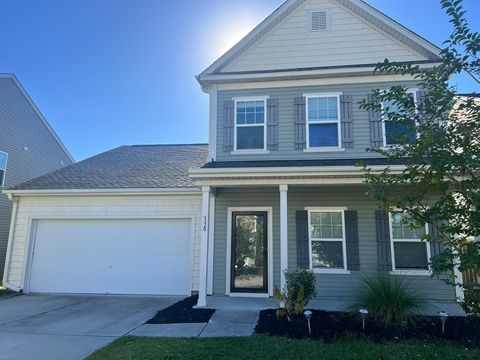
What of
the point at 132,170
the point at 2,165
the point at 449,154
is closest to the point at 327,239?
the point at 449,154

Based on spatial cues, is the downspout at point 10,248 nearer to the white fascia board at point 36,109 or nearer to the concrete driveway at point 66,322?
the concrete driveway at point 66,322

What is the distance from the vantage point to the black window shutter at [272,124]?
30.9ft

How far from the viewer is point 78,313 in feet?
25.1

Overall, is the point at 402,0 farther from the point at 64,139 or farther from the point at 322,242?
the point at 64,139

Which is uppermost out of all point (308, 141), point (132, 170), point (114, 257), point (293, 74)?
point (293, 74)

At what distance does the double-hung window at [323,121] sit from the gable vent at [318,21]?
210 cm

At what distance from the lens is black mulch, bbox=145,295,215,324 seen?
668cm

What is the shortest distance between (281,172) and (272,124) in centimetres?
210

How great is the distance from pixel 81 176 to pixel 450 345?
36.5 ft

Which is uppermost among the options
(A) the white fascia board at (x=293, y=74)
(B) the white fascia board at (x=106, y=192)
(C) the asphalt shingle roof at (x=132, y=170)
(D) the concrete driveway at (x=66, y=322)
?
(A) the white fascia board at (x=293, y=74)

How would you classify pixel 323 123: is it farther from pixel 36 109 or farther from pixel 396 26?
pixel 36 109

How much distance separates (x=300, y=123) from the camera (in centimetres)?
938

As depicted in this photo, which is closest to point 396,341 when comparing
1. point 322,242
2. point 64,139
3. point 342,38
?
point 322,242

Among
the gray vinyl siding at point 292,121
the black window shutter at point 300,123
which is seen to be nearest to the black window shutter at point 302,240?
the gray vinyl siding at point 292,121
